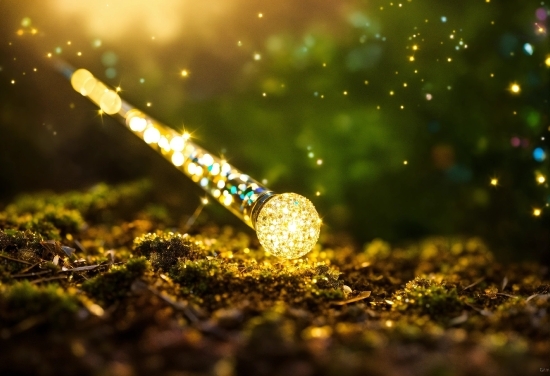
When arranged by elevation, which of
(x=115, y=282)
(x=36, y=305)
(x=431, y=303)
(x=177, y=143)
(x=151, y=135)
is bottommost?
(x=36, y=305)

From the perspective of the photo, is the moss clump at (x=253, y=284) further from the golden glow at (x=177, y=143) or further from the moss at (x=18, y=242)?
the golden glow at (x=177, y=143)

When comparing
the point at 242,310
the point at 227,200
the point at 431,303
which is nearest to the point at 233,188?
the point at 227,200

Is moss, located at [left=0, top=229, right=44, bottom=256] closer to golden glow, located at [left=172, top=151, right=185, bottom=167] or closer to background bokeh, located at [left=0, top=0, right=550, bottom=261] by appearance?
golden glow, located at [left=172, top=151, right=185, bottom=167]

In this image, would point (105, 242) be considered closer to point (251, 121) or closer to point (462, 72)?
point (251, 121)

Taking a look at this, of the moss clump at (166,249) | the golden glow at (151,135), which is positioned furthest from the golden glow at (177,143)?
the moss clump at (166,249)

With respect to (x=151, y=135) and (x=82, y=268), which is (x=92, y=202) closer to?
(x=151, y=135)
